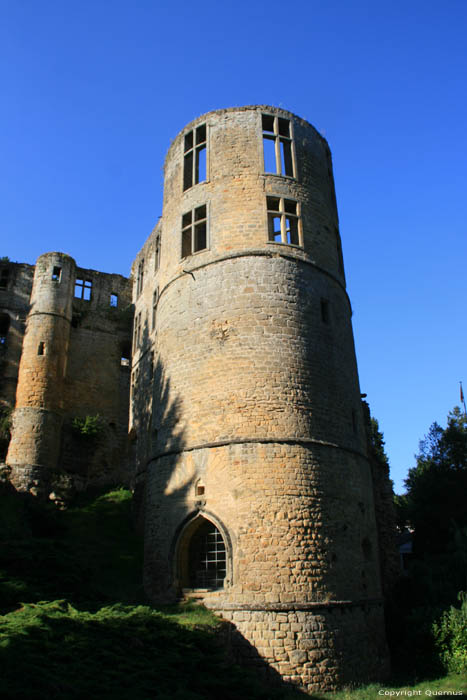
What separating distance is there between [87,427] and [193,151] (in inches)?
531

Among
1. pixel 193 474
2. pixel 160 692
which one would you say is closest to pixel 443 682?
pixel 193 474

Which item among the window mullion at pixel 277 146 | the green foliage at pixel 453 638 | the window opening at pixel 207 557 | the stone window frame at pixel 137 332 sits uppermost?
the window mullion at pixel 277 146

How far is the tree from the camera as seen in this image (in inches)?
966

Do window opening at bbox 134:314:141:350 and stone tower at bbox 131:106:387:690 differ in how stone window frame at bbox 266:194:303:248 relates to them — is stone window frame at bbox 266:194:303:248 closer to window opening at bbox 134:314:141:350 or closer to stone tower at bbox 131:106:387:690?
stone tower at bbox 131:106:387:690

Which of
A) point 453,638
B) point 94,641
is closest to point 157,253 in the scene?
point 453,638

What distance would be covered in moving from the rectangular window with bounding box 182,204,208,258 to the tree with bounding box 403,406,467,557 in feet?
53.1

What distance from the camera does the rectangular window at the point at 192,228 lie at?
56.0ft

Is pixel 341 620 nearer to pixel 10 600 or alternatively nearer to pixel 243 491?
pixel 243 491

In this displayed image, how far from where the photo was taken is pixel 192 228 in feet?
56.3

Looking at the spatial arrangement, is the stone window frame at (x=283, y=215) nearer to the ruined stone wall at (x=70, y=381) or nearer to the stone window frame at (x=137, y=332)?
the stone window frame at (x=137, y=332)

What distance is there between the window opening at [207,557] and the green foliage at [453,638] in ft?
18.9

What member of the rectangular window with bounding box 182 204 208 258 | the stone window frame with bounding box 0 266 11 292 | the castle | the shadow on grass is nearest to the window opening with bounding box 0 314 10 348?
Answer: the stone window frame with bounding box 0 266 11 292

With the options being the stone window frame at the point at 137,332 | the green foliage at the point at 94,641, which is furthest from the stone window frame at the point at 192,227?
the green foliage at the point at 94,641

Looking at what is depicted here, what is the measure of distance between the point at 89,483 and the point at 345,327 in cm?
1479
